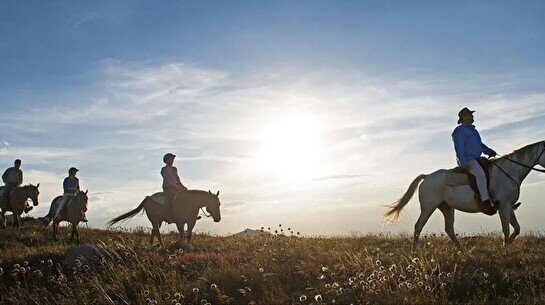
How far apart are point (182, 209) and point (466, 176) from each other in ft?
34.8

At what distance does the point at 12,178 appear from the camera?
2502 cm

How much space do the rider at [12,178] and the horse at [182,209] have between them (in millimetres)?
8097

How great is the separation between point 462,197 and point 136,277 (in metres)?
8.81

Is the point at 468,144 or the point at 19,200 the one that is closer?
the point at 468,144

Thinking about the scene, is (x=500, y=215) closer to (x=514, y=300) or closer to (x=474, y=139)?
(x=474, y=139)

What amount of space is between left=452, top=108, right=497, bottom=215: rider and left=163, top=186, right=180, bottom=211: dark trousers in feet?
34.2

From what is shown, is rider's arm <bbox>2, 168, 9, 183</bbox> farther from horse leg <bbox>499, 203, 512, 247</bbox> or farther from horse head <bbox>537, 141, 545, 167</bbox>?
horse head <bbox>537, 141, 545, 167</bbox>

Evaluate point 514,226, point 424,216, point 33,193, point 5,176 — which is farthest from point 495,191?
point 5,176

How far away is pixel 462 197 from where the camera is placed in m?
13.6

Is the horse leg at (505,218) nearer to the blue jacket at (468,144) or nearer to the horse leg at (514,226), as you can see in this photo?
the horse leg at (514,226)

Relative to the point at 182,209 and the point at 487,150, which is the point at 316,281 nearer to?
the point at 487,150

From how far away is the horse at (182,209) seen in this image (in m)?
19.5

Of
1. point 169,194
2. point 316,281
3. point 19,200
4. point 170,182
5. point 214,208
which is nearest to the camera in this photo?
point 316,281

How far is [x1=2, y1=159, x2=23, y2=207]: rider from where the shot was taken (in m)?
24.7
